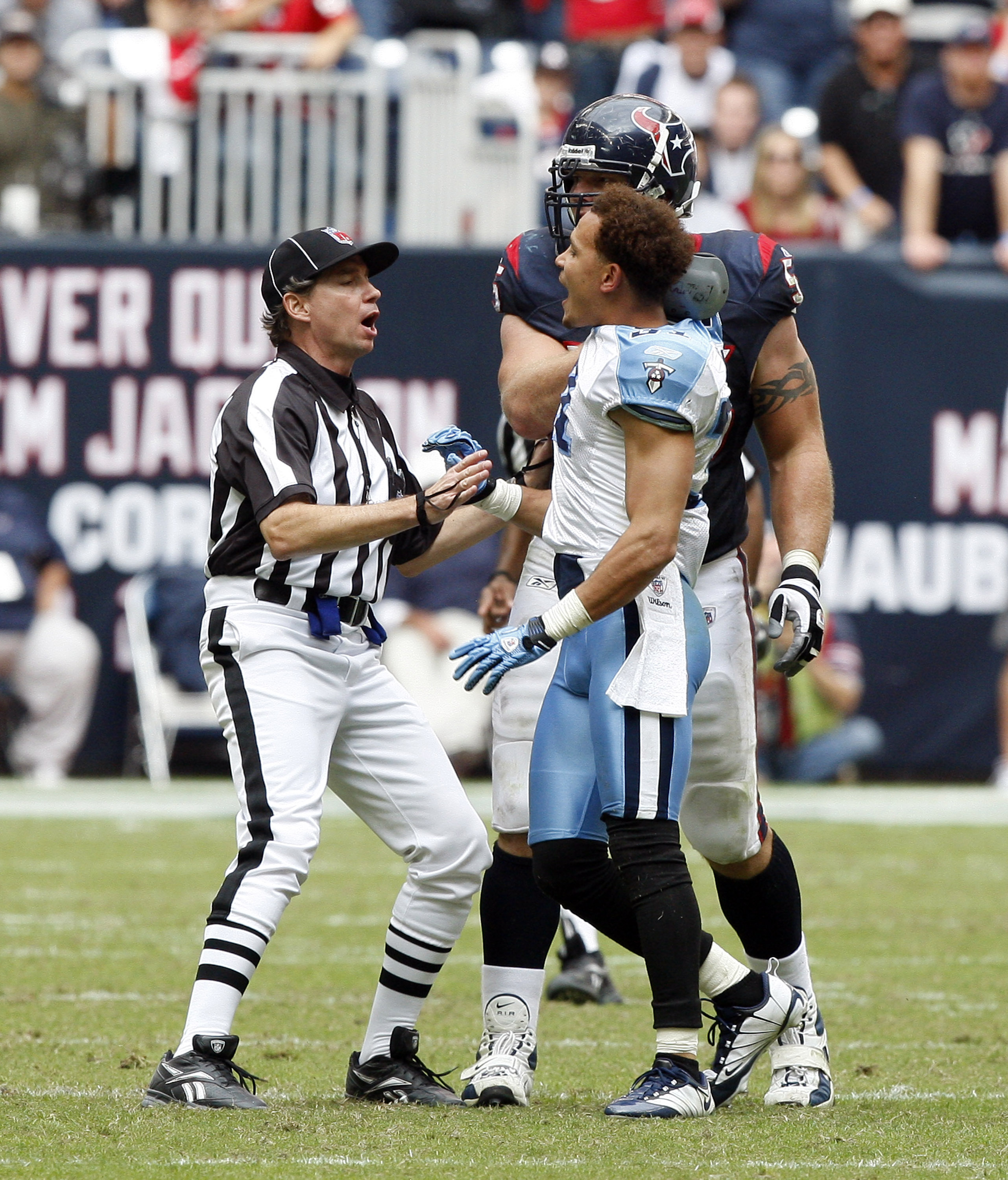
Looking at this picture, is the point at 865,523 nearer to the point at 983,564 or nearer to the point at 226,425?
the point at 983,564

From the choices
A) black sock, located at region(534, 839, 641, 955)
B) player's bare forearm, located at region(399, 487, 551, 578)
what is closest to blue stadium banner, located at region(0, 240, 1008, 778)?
player's bare forearm, located at region(399, 487, 551, 578)

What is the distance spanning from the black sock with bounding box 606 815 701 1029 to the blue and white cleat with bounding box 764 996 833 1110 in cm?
40

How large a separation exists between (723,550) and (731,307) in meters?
0.52

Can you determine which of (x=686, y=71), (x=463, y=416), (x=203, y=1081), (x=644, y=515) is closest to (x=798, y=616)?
(x=644, y=515)

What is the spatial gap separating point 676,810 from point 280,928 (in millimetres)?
3202

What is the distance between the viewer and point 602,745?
3783mm

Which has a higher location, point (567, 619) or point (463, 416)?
point (567, 619)

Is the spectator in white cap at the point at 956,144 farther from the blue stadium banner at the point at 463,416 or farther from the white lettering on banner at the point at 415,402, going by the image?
the white lettering on banner at the point at 415,402

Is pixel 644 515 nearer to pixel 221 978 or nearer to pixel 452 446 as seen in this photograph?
pixel 452 446

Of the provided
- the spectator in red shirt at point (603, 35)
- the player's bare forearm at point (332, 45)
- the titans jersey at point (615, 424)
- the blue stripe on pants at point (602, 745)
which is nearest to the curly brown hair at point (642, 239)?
the titans jersey at point (615, 424)

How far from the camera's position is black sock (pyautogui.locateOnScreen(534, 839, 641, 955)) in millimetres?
3842

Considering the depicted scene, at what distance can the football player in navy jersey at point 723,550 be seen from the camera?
13.5ft

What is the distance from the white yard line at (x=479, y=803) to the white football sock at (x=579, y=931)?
12.9ft

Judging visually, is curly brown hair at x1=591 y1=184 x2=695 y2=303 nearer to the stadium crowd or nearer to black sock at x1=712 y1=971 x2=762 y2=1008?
black sock at x1=712 y1=971 x2=762 y2=1008
